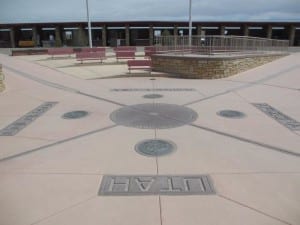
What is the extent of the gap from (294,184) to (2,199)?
406cm

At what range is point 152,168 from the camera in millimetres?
4453

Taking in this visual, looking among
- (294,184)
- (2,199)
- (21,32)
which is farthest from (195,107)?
(21,32)

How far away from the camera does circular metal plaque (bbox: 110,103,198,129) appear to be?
6484 millimetres

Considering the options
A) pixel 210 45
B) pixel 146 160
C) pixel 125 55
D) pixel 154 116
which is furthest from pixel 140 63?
pixel 146 160

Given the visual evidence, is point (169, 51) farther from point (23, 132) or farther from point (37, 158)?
point (37, 158)

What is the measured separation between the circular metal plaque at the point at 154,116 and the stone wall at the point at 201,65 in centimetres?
556

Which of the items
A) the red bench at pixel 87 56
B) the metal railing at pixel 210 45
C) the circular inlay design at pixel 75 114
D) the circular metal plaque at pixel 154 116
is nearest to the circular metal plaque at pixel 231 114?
the circular metal plaque at pixel 154 116

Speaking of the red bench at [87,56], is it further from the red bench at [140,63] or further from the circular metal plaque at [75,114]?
the circular metal plaque at [75,114]

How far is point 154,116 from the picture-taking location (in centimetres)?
710

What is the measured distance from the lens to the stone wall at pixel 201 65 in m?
13.0

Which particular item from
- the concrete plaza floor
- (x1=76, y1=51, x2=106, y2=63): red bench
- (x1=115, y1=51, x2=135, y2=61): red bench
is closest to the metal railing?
(x1=115, y1=51, x2=135, y2=61): red bench

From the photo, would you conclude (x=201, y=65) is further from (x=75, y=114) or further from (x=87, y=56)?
(x=87, y=56)

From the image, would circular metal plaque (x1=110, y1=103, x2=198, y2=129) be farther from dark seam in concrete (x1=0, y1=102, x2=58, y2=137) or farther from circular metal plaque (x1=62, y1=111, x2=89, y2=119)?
dark seam in concrete (x1=0, y1=102, x2=58, y2=137)

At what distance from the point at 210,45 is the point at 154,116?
27.2 ft
